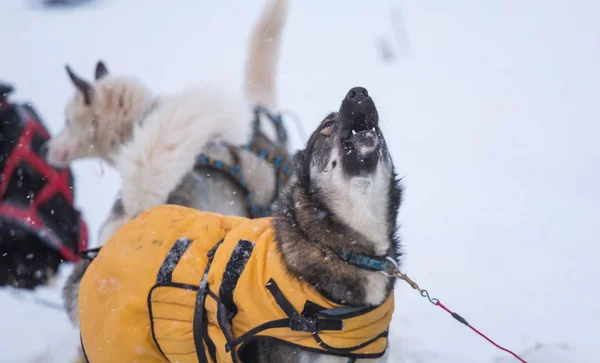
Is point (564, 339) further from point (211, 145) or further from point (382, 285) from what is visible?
point (211, 145)

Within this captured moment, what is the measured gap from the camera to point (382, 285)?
2043 millimetres

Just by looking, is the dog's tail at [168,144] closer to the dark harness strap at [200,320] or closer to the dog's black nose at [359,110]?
the dark harness strap at [200,320]

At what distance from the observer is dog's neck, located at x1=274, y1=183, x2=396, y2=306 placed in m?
1.99

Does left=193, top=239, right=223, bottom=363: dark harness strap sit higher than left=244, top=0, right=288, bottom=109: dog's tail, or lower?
lower

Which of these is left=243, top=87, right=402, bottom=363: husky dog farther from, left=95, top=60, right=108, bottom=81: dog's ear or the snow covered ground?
left=95, top=60, right=108, bottom=81: dog's ear

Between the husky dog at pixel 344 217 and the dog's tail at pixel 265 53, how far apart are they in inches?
85.2

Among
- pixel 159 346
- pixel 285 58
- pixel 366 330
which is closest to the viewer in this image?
pixel 366 330

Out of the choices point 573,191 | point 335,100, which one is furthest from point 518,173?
point 335,100

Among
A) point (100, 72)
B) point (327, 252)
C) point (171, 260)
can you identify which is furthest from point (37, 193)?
point (327, 252)

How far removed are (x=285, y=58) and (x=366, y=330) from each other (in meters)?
6.54

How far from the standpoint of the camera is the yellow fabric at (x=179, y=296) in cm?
198

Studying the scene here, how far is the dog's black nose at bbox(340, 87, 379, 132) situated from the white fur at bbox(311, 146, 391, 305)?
0.16 metres

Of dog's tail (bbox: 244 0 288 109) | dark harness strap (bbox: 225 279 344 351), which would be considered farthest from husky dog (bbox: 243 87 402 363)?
dog's tail (bbox: 244 0 288 109)

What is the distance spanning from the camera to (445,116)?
20.0 feet
